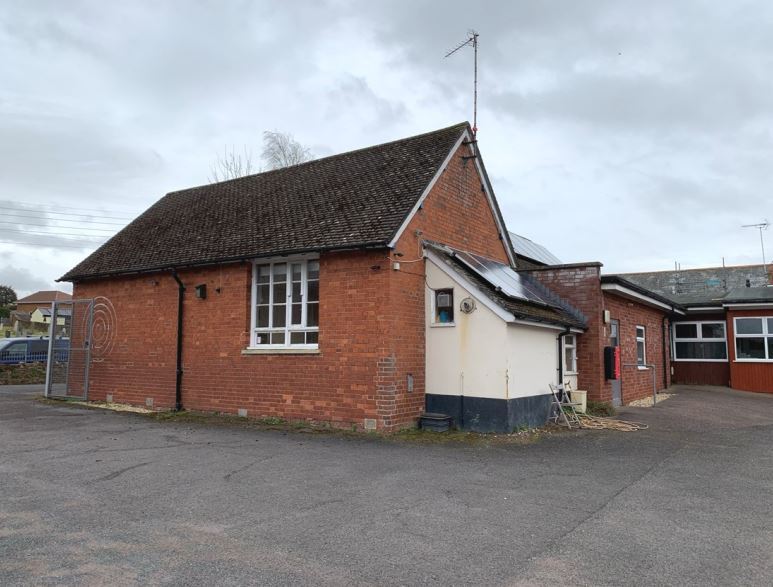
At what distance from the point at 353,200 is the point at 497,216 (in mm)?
4462

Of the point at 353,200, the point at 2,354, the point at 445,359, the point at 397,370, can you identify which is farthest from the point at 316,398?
the point at 2,354

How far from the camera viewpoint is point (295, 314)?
467 inches

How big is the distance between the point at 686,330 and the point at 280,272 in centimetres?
1792

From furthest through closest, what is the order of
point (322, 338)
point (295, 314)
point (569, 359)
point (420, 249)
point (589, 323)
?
point (589, 323) → point (569, 359) → point (295, 314) → point (420, 249) → point (322, 338)

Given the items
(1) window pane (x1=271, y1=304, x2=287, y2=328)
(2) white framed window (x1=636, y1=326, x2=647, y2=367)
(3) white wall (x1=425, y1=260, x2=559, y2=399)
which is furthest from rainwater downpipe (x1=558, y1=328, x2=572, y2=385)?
(1) window pane (x1=271, y1=304, x2=287, y2=328)

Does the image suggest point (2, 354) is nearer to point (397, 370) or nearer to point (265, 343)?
point (265, 343)

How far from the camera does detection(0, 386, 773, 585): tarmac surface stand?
4320mm

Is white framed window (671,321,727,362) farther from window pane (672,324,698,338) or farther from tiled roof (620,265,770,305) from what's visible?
tiled roof (620,265,770,305)

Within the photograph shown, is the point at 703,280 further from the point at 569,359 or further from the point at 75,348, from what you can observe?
the point at 75,348

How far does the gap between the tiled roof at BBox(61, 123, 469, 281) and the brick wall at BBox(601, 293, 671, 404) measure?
20.5ft

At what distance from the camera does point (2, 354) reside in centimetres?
2533

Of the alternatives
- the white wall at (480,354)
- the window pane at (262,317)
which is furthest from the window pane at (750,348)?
the window pane at (262,317)

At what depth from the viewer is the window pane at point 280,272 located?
12.2 meters

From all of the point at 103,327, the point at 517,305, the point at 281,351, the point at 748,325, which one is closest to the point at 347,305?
the point at 281,351
